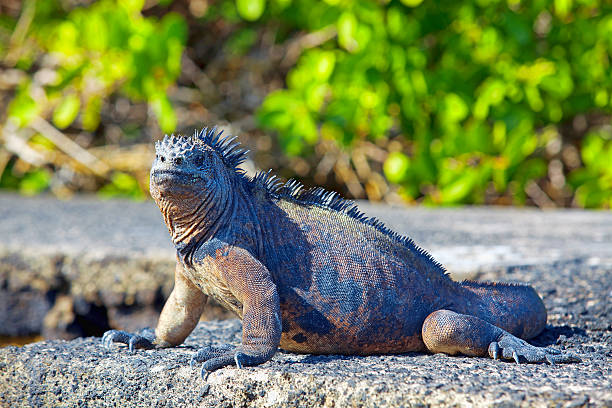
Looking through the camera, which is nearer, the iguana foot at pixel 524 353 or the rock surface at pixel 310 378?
the rock surface at pixel 310 378

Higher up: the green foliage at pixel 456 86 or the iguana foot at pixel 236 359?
the green foliage at pixel 456 86

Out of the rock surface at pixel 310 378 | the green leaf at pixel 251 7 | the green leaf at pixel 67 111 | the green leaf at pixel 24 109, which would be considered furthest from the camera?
the green leaf at pixel 24 109

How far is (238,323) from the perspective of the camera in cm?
338

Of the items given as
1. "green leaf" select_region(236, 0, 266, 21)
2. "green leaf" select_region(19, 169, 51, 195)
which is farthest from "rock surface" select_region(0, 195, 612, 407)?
"green leaf" select_region(236, 0, 266, 21)

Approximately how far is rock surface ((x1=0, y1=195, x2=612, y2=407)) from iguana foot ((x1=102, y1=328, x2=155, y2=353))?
0.05m

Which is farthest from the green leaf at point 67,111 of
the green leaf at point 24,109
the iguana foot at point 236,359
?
the iguana foot at point 236,359

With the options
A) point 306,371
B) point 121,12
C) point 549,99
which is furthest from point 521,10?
point 306,371

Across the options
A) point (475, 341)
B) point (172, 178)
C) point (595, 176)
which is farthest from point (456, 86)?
A: point (172, 178)

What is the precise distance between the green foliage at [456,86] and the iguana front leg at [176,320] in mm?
3744

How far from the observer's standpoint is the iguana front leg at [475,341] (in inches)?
93.4

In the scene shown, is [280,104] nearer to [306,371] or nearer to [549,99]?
[549,99]

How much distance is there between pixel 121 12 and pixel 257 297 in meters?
4.72

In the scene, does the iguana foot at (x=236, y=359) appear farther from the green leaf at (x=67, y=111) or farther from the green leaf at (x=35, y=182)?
the green leaf at (x=35, y=182)

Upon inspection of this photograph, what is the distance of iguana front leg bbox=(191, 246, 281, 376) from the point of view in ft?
7.39
